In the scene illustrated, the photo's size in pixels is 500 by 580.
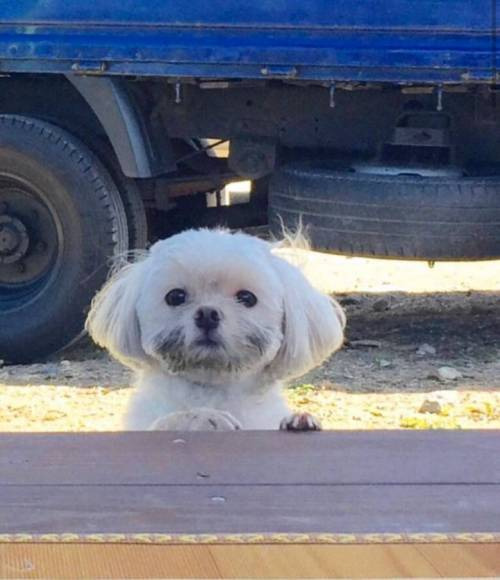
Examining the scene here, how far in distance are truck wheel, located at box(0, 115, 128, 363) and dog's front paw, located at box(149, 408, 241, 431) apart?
157 inches

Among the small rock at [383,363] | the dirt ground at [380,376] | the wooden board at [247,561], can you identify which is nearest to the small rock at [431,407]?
the dirt ground at [380,376]

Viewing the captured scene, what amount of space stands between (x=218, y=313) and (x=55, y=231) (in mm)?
4058

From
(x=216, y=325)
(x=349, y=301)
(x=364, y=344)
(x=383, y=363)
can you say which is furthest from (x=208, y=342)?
(x=349, y=301)

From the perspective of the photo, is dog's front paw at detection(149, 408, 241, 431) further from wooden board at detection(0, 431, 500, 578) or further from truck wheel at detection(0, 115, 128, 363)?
truck wheel at detection(0, 115, 128, 363)

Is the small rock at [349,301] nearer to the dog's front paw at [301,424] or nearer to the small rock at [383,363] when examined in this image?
the small rock at [383,363]

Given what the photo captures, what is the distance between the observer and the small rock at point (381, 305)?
8.49 meters

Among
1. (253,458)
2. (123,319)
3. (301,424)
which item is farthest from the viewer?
(123,319)

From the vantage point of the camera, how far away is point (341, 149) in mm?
7160

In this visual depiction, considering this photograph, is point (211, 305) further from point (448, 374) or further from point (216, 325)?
point (448, 374)

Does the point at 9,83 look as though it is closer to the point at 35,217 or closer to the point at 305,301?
the point at 35,217

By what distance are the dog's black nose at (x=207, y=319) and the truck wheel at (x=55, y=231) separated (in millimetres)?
3776

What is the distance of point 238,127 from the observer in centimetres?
712

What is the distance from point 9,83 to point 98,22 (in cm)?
98

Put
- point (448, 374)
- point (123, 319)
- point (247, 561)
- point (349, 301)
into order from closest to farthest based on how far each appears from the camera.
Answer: point (247, 561) → point (123, 319) → point (448, 374) → point (349, 301)
